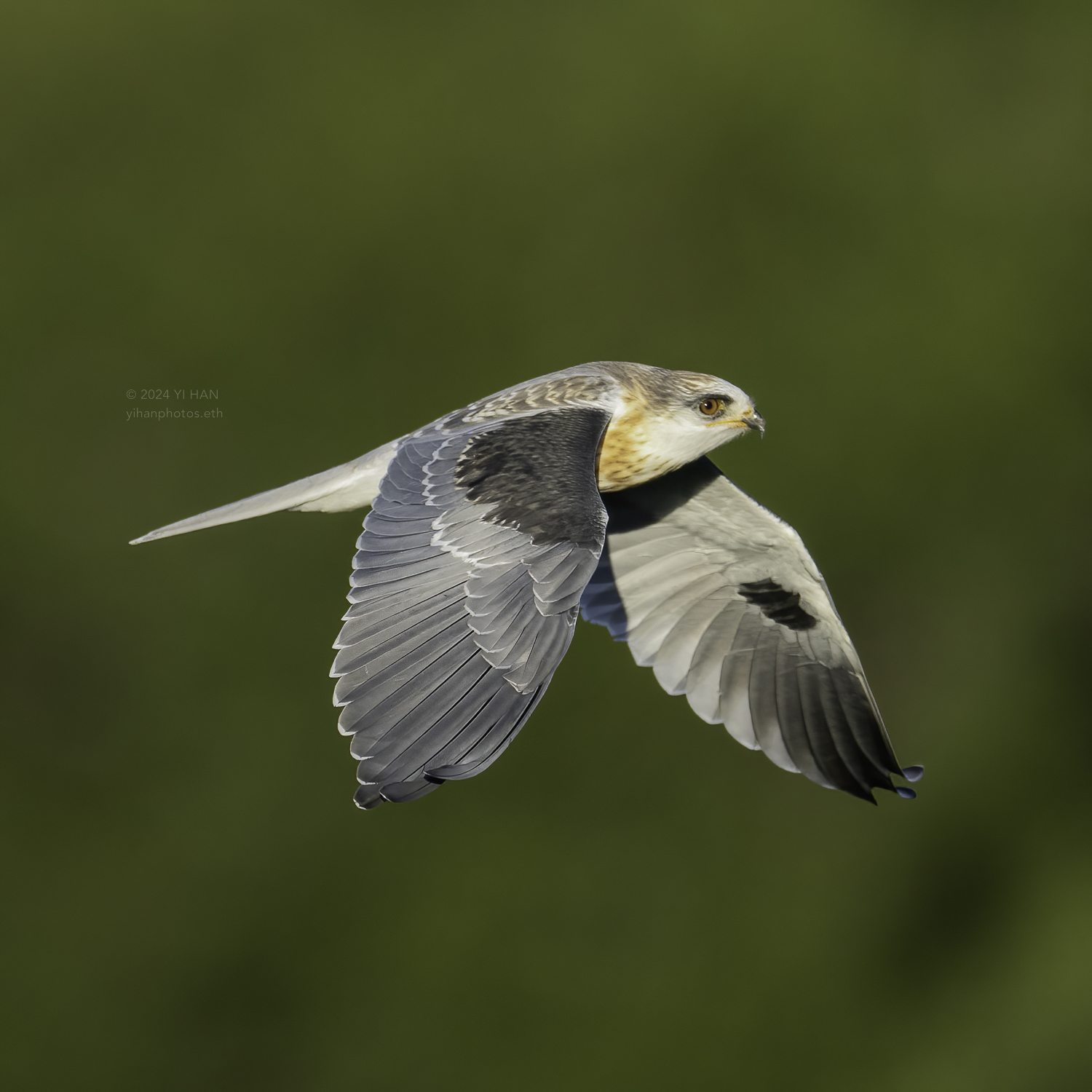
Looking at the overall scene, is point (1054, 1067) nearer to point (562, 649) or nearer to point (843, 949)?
point (843, 949)

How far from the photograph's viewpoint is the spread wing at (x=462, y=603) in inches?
132

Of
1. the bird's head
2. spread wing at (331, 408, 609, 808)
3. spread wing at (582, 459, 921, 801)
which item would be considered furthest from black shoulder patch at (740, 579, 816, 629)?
spread wing at (331, 408, 609, 808)

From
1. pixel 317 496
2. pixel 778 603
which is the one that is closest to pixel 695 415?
pixel 778 603

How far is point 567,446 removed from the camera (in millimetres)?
4332

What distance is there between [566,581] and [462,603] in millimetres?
332

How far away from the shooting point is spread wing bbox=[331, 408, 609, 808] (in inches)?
132

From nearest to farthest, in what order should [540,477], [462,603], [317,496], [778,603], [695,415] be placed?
1. [462,603]
2. [540,477]
3. [317,496]
4. [695,415]
5. [778,603]

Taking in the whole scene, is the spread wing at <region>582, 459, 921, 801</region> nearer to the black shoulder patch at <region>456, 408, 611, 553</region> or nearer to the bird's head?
the bird's head

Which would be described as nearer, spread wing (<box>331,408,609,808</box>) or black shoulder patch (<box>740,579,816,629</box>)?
spread wing (<box>331,408,609,808</box>)

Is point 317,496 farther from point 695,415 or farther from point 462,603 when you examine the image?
point 695,415

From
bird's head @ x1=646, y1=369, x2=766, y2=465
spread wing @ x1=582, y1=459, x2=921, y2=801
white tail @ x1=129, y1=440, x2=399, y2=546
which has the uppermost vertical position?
bird's head @ x1=646, y1=369, x2=766, y2=465

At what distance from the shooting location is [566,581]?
3.72 m

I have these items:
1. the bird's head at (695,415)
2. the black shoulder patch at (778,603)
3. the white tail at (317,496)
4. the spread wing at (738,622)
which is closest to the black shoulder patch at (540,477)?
the bird's head at (695,415)

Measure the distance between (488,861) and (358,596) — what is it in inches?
410
